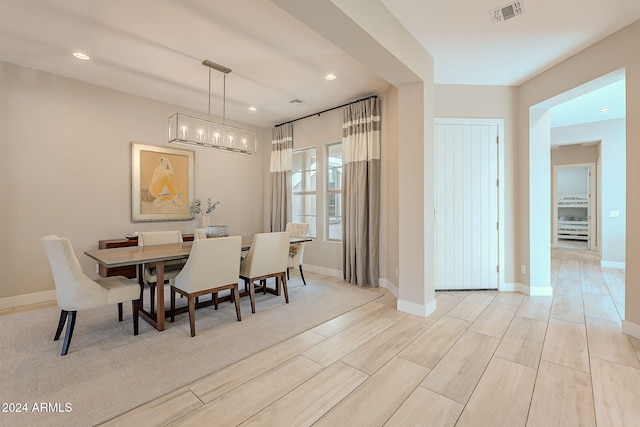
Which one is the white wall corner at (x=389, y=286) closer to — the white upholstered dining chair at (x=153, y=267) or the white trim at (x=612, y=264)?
the white upholstered dining chair at (x=153, y=267)

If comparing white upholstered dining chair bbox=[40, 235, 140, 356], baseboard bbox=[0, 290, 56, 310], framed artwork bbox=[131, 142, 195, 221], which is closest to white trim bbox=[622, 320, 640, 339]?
white upholstered dining chair bbox=[40, 235, 140, 356]

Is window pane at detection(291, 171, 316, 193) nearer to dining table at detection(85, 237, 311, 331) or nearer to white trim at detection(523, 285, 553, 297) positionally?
dining table at detection(85, 237, 311, 331)

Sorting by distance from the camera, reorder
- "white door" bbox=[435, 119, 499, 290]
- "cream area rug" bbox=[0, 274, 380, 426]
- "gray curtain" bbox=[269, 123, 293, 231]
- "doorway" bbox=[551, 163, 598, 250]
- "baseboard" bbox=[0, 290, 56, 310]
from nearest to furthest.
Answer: "cream area rug" bbox=[0, 274, 380, 426]
"baseboard" bbox=[0, 290, 56, 310]
"white door" bbox=[435, 119, 499, 290]
"gray curtain" bbox=[269, 123, 293, 231]
"doorway" bbox=[551, 163, 598, 250]

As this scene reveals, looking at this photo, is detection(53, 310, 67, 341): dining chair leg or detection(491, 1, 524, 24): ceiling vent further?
detection(53, 310, 67, 341): dining chair leg

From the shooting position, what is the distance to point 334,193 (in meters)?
4.87

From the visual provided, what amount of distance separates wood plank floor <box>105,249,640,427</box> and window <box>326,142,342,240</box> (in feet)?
6.82

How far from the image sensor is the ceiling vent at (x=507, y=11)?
2.22m

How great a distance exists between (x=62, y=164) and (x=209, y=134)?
7.00ft

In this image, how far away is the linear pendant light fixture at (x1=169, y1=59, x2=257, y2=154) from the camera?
9.85ft

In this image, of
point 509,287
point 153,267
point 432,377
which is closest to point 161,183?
point 153,267

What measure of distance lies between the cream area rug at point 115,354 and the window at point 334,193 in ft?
5.42

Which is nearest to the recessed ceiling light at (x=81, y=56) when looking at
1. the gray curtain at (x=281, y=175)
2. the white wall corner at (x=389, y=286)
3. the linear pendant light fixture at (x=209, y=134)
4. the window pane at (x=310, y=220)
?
the linear pendant light fixture at (x=209, y=134)

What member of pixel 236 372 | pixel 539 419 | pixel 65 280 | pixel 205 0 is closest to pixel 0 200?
pixel 65 280

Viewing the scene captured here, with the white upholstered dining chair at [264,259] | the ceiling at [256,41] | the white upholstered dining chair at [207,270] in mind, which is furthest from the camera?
the white upholstered dining chair at [264,259]
